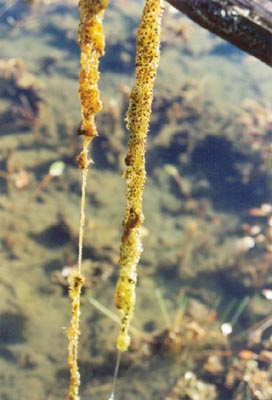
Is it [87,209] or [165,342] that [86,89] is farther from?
[87,209]

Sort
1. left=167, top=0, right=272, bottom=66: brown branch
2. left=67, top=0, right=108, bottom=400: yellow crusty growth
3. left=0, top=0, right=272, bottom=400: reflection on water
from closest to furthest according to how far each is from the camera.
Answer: left=67, top=0, right=108, bottom=400: yellow crusty growth < left=167, top=0, right=272, bottom=66: brown branch < left=0, top=0, right=272, bottom=400: reflection on water

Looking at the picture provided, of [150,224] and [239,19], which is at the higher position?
[150,224]

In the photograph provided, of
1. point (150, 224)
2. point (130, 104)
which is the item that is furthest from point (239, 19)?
point (150, 224)

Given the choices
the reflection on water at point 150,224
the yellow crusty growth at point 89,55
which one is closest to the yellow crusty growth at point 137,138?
the yellow crusty growth at point 89,55

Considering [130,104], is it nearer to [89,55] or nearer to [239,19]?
[89,55]

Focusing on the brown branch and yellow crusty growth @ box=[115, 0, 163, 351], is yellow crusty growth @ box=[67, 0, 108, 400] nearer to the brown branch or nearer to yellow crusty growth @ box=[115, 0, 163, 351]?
yellow crusty growth @ box=[115, 0, 163, 351]

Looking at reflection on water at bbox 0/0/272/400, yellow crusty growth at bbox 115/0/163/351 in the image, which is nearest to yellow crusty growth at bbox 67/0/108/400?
yellow crusty growth at bbox 115/0/163/351
